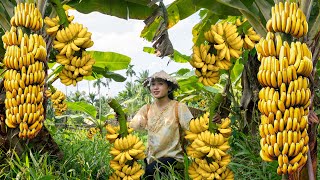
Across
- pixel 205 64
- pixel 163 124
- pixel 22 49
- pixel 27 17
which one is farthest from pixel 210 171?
pixel 27 17

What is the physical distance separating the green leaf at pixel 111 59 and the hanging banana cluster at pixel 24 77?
2219 mm

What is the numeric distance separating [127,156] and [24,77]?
3.12 ft

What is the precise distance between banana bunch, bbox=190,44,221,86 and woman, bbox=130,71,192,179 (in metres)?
0.65

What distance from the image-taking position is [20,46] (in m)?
3.13

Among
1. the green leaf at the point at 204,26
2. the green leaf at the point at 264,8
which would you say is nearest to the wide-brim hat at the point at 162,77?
the green leaf at the point at 204,26

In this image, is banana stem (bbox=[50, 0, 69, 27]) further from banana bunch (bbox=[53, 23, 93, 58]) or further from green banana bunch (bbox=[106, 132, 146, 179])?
green banana bunch (bbox=[106, 132, 146, 179])

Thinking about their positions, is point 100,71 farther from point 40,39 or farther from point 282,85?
point 282,85

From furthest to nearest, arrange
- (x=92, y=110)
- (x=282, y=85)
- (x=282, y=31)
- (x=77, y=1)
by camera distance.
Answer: (x=92, y=110)
(x=77, y=1)
(x=282, y=31)
(x=282, y=85)

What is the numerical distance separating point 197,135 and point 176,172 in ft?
1.65

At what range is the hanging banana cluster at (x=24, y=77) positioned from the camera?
3.06m

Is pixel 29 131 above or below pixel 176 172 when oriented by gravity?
above

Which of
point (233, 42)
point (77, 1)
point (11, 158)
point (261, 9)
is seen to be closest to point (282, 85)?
point (233, 42)

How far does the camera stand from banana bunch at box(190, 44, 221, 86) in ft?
10.2

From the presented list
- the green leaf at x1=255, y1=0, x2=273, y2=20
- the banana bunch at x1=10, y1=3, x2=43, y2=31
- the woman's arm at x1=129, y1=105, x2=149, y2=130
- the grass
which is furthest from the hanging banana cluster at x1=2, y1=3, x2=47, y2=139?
the green leaf at x1=255, y1=0, x2=273, y2=20
